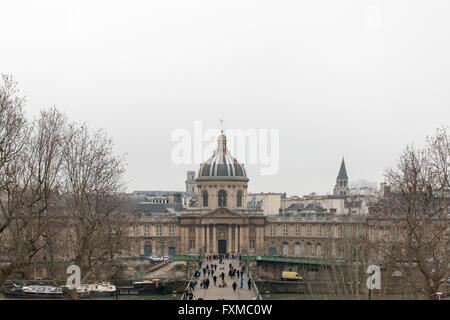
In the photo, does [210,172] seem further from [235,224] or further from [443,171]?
[443,171]

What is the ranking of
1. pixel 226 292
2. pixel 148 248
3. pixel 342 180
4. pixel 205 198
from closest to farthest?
1. pixel 226 292
2. pixel 205 198
3. pixel 148 248
4. pixel 342 180

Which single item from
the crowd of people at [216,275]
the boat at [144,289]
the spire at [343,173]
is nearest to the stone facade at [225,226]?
the crowd of people at [216,275]

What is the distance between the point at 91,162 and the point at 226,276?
30.9 metres

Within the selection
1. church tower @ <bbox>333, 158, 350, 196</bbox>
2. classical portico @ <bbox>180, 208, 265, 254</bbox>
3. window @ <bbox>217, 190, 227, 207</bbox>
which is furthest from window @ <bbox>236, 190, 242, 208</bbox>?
church tower @ <bbox>333, 158, 350, 196</bbox>

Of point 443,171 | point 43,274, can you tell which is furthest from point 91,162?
point 43,274

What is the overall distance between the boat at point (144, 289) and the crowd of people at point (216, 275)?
330cm

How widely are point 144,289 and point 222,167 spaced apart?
43703mm

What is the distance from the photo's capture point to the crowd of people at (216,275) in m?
56.7

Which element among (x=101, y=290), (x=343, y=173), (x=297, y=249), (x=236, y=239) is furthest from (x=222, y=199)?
(x=343, y=173)

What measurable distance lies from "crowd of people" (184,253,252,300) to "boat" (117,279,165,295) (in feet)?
10.8

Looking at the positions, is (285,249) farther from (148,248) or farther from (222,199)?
(148,248)

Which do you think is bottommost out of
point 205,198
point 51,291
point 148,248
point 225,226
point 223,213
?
point 51,291

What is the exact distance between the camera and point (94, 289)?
2154 inches

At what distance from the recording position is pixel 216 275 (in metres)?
71.6
